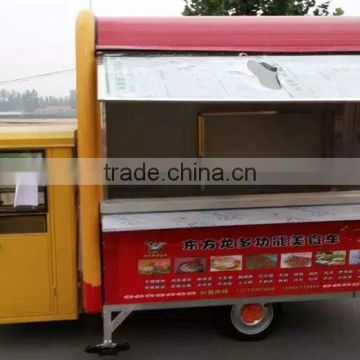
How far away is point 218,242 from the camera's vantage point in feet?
10.9

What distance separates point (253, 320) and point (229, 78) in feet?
6.40

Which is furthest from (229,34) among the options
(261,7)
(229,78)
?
(261,7)

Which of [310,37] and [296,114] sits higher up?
[310,37]

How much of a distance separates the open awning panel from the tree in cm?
409

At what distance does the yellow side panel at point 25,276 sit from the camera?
3.51 metres

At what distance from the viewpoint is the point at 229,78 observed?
2.71 meters

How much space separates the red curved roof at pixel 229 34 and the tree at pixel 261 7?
12.5 ft

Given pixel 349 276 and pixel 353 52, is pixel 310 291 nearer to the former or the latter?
pixel 349 276

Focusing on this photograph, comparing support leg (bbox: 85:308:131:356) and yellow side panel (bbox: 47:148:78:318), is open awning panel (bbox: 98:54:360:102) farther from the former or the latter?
support leg (bbox: 85:308:131:356)

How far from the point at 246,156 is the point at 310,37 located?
147cm

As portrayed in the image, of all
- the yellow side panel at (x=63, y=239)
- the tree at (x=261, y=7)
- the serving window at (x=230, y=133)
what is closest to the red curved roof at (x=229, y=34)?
the serving window at (x=230, y=133)

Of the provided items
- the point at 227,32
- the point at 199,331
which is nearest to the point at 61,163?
the point at 227,32

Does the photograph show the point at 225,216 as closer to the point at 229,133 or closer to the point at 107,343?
the point at 107,343

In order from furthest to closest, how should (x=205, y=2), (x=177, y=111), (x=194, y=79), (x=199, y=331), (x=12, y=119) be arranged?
(x=205, y=2), (x=12, y=119), (x=177, y=111), (x=199, y=331), (x=194, y=79)
